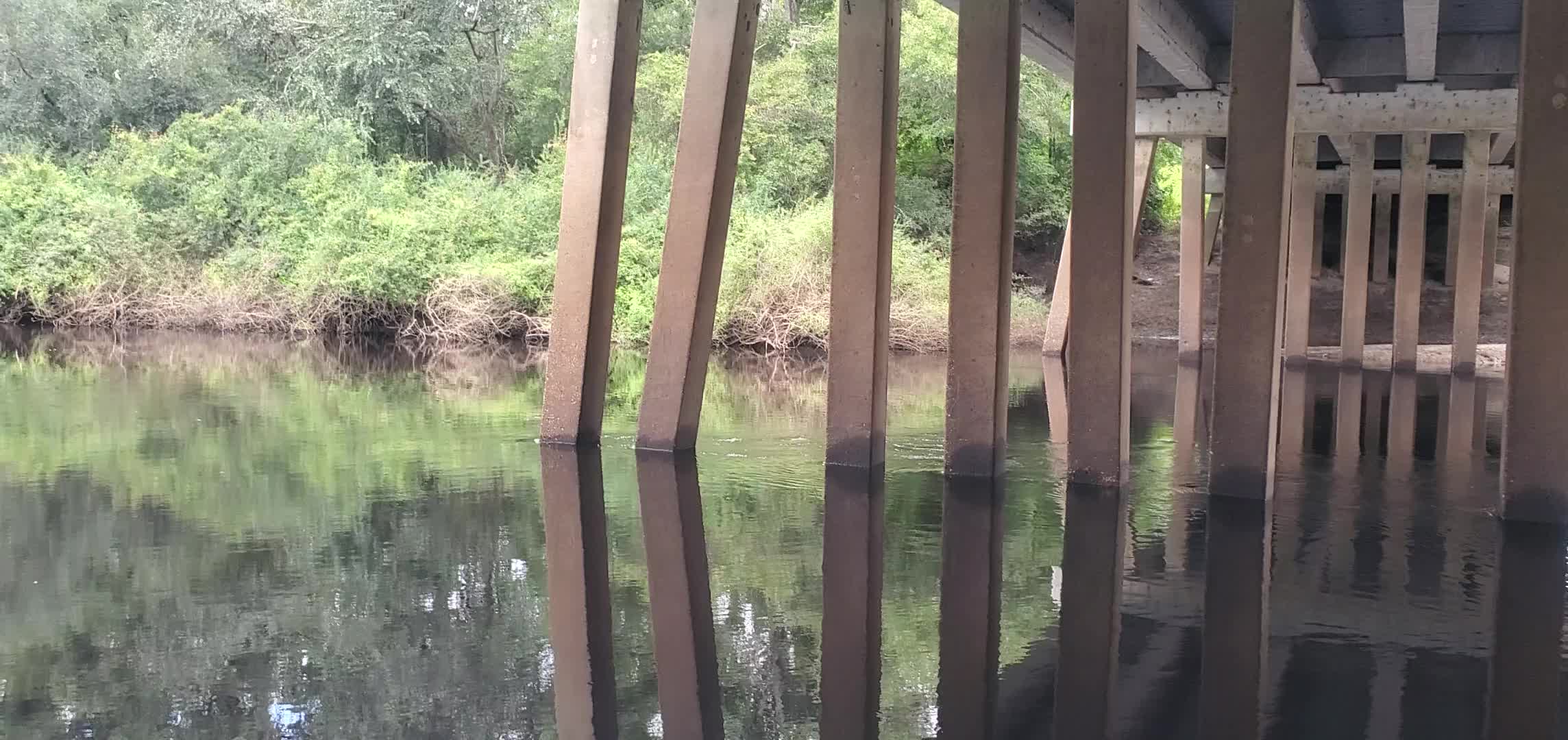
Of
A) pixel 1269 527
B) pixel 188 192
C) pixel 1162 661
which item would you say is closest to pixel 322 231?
pixel 188 192

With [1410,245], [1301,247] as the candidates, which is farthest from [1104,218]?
[1301,247]

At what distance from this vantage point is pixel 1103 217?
8.57m

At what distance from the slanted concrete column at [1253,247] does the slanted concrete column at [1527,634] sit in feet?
4.18

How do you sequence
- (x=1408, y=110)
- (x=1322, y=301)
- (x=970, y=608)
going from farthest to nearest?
(x=1322, y=301)
(x=1408, y=110)
(x=970, y=608)

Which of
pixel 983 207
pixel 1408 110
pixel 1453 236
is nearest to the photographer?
pixel 983 207

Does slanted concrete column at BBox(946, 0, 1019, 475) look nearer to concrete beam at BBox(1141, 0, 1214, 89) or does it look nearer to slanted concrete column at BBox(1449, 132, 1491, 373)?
concrete beam at BBox(1141, 0, 1214, 89)

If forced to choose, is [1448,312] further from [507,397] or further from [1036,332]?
[507,397]

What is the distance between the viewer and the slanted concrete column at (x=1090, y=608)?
15.4ft

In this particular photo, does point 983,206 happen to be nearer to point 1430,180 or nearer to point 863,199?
point 863,199

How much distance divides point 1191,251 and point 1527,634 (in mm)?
16707

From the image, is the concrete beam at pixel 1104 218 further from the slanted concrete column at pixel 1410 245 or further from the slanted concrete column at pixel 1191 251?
the slanted concrete column at pixel 1191 251

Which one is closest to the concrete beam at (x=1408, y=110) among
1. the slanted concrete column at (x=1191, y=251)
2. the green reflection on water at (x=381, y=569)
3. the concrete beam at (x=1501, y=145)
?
the slanted concrete column at (x=1191, y=251)

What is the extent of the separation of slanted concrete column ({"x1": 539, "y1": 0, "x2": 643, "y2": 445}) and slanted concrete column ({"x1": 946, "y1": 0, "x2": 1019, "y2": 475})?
2.46 m

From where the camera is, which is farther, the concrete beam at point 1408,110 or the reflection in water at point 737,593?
the concrete beam at point 1408,110
